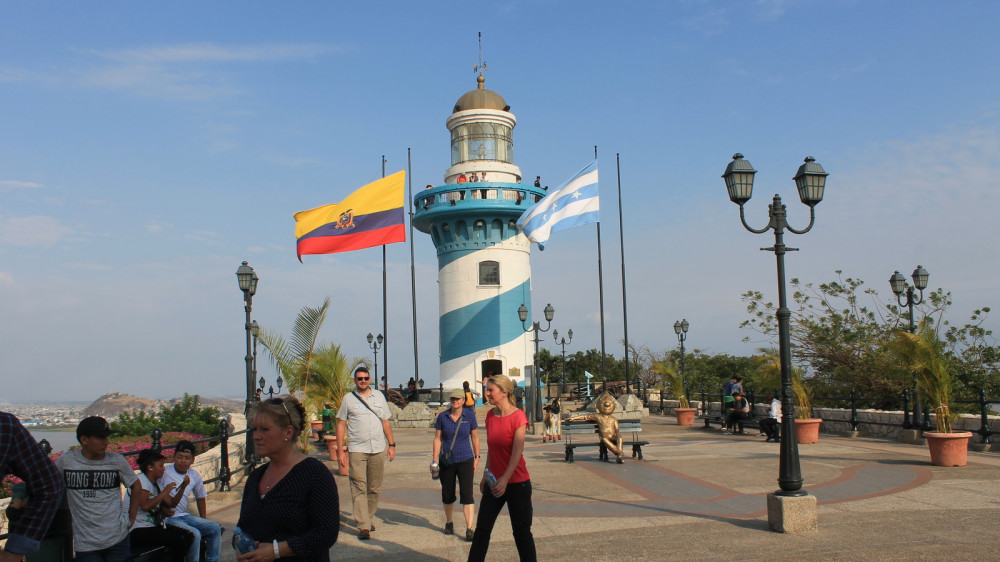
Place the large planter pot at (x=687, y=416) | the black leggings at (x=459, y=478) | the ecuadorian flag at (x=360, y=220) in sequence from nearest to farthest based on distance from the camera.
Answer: the black leggings at (x=459, y=478) < the ecuadorian flag at (x=360, y=220) < the large planter pot at (x=687, y=416)

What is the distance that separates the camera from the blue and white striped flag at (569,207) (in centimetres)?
2084

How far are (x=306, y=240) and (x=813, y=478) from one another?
14268mm

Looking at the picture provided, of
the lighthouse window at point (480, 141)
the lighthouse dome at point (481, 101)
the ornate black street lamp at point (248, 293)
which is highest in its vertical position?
the lighthouse dome at point (481, 101)

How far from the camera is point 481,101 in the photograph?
35.4 metres

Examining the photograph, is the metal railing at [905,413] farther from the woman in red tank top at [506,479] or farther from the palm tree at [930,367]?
the woman in red tank top at [506,479]

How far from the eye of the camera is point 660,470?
13141 millimetres

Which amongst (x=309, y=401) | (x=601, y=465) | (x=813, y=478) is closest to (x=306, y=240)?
(x=309, y=401)

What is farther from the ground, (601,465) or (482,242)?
(482,242)

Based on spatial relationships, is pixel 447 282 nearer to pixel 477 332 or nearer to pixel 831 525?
pixel 477 332

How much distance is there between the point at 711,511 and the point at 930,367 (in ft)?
19.6

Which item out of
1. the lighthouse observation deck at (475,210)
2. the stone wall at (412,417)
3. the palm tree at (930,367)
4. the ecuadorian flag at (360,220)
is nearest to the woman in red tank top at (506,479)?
the palm tree at (930,367)

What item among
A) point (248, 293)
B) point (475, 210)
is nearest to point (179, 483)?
point (248, 293)

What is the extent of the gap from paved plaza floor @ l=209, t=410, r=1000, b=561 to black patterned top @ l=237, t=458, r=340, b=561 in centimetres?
407

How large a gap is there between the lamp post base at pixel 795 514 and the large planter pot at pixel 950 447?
18.6 feet
